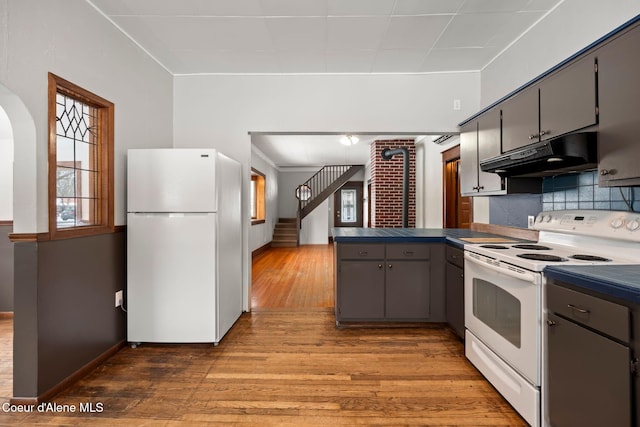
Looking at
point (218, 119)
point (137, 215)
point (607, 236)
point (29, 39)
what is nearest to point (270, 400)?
point (137, 215)

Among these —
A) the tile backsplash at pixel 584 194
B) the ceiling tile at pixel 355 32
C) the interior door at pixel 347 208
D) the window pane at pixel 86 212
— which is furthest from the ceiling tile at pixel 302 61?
the interior door at pixel 347 208

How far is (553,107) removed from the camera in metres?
1.96

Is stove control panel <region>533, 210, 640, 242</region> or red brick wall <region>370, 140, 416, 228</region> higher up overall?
red brick wall <region>370, 140, 416, 228</region>

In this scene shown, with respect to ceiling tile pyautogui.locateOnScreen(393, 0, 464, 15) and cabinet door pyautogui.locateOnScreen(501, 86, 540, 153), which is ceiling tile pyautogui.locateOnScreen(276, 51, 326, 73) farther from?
cabinet door pyautogui.locateOnScreen(501, 86, 540, 153)

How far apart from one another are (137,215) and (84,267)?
0.56 m

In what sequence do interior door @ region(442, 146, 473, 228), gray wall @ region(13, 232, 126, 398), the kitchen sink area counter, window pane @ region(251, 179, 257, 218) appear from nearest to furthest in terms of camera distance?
the kitchen sink area counter, gray wall @ region(13, 232, 126, 398), interior door @ region(442, 146, 473, 228), window pane @ region(251, 179, 257, 218)

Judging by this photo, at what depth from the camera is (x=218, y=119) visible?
3479 mm

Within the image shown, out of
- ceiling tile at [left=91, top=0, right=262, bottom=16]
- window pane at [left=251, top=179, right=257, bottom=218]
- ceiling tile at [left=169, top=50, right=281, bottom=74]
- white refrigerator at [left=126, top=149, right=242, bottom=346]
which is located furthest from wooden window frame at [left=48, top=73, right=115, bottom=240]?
window pane at [left=251, top=179, right=257, bottom=218]

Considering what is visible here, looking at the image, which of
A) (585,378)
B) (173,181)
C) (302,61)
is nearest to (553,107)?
(585,378)

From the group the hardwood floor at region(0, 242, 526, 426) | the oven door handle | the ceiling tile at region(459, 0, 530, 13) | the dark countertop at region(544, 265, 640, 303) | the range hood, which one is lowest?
the hardwood floor at region(0, 242, 526, 426)

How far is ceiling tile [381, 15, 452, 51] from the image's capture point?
2.50 metres

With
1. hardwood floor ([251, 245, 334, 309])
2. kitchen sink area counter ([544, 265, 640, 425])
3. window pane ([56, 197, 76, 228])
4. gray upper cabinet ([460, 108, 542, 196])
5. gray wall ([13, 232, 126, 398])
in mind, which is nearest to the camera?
kitchen sink area counter ([544, 265, 640, 425])

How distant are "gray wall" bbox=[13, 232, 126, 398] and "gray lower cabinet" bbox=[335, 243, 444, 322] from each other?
6.39 ft

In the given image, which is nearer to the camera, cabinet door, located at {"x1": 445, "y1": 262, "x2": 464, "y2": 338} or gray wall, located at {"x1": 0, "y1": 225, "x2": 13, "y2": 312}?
cabinet door, located at {"x1": 445, "y1": 262, "x2": 464, "y2": 338}
